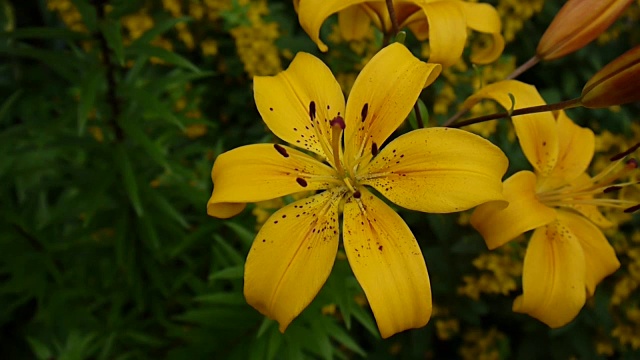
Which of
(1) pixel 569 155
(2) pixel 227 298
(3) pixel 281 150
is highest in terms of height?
(3) pixel 281 150

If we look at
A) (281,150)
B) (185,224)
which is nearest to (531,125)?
(281,150)

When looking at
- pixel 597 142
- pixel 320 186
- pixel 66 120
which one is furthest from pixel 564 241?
pixel 66 120

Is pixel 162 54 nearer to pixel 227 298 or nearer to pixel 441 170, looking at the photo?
pixel 227 298

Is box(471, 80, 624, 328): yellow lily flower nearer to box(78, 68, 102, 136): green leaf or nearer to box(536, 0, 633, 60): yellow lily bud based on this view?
box(536, 0, 633, 60): yellow lily bud

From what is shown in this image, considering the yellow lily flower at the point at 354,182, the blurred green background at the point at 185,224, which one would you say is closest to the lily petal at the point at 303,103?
the yellow lily flower at the point at 354,182

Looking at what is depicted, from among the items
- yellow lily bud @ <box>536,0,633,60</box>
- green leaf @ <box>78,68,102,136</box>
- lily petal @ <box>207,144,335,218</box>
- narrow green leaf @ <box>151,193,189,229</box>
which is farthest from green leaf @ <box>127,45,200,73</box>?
yellow lily bud @ <box>536,0,633,60</box>

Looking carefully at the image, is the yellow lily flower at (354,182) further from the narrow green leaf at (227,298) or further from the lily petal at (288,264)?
the narrow green leaf at (227,298)

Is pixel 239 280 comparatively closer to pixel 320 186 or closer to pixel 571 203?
pixel 320 186

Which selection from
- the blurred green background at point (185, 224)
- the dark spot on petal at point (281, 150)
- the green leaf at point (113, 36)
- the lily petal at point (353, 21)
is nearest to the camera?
the dark spot on petal at point (281, 150)
